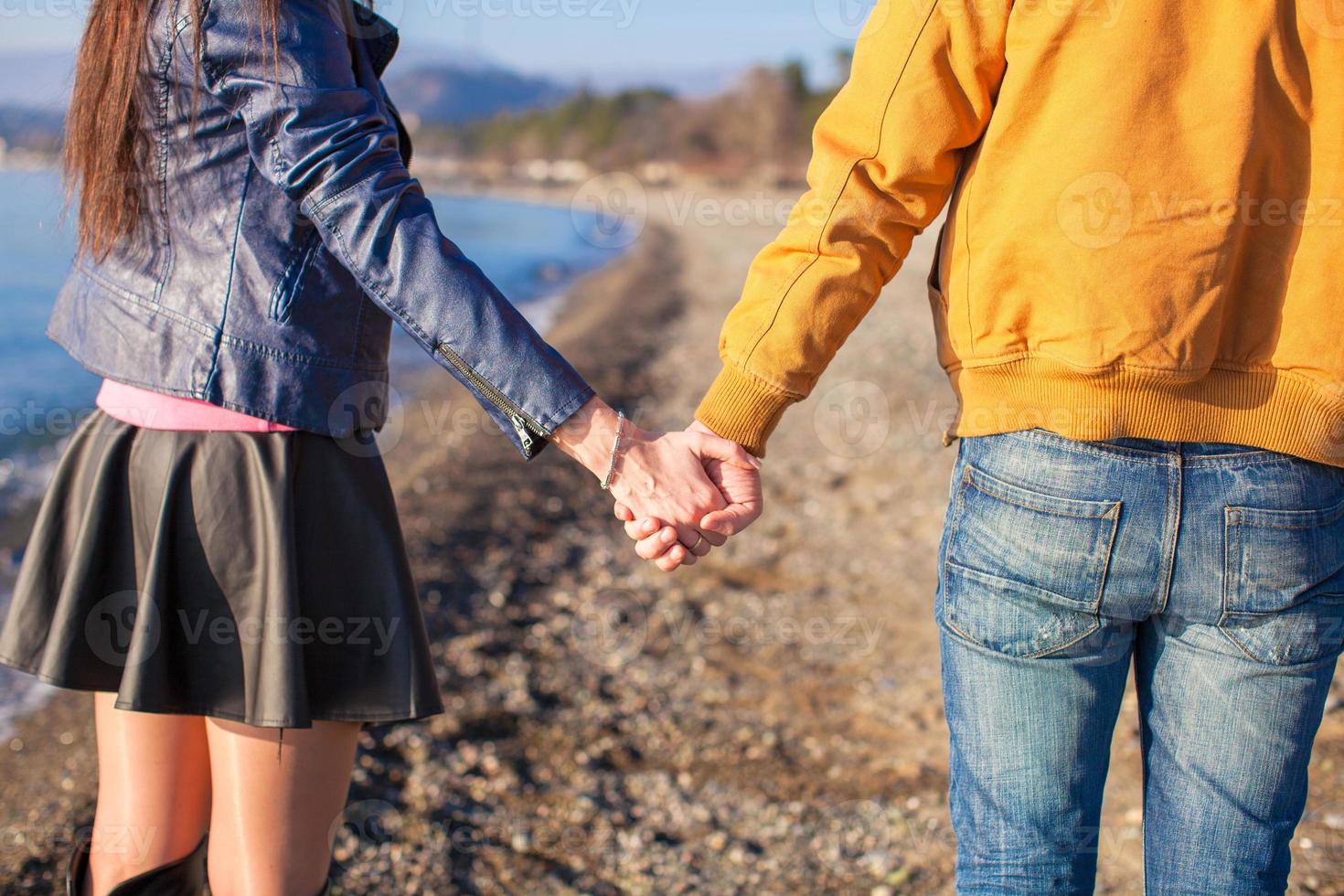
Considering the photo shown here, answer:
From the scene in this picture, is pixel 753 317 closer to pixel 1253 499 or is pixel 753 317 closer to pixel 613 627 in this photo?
pixel 1253 499

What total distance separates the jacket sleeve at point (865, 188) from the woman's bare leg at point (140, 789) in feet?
3.91

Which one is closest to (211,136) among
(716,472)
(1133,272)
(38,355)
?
(716,472)

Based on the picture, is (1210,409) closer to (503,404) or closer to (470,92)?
(503,404)

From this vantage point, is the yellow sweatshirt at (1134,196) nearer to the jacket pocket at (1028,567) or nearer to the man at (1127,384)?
the man at (1127,384)

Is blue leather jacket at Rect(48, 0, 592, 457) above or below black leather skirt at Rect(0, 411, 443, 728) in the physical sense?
above

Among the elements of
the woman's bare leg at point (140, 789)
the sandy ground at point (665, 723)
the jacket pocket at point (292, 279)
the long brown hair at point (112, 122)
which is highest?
the long brown hair at point (112, 122)

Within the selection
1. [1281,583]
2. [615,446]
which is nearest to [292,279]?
[615,446]

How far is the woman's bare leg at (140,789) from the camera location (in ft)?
6.37

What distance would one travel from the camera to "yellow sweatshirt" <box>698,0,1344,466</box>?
1501mm

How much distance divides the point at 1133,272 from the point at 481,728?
10.4ft

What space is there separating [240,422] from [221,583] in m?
0.30

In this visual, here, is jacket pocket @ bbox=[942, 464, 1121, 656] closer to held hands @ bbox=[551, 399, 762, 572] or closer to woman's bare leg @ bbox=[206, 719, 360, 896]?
held hands @ bbox=[551, 399, 762, 572]

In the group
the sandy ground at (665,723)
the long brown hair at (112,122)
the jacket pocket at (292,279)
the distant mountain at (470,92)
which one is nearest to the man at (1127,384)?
the jacket pocket at (292,279)

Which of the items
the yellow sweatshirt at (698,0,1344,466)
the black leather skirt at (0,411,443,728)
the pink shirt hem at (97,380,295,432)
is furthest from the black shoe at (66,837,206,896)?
the yellow sweatshirt at (698,0,1344,466)
